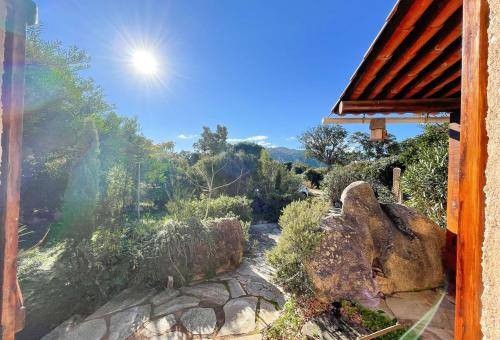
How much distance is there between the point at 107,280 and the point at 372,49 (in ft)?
14.7

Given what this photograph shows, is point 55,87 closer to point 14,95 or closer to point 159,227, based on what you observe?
point 159,227

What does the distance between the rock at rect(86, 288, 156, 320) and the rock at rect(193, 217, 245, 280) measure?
81 cm

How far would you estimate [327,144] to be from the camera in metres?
22.1

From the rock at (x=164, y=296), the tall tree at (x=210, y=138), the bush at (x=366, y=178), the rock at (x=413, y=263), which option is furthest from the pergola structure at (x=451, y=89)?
the tall tree at (x=210, y=138)

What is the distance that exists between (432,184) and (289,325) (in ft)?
14.4

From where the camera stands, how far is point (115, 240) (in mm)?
3453

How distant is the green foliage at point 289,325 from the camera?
2309 mm

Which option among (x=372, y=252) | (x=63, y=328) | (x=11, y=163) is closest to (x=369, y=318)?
(x=372, y=252)

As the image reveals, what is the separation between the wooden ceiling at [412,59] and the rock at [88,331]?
13.3ft

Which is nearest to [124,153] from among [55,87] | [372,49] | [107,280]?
[55,87]

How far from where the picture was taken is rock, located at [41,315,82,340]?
8.23 ft

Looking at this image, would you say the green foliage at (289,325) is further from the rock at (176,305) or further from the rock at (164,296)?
the rock at (164,296)

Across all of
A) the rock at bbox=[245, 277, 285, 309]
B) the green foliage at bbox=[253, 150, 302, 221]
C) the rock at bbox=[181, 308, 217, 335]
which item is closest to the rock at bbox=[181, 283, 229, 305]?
the rock at bbox=[181, 308, 217, 335]

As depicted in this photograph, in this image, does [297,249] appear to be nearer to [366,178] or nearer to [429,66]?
[429,66]
